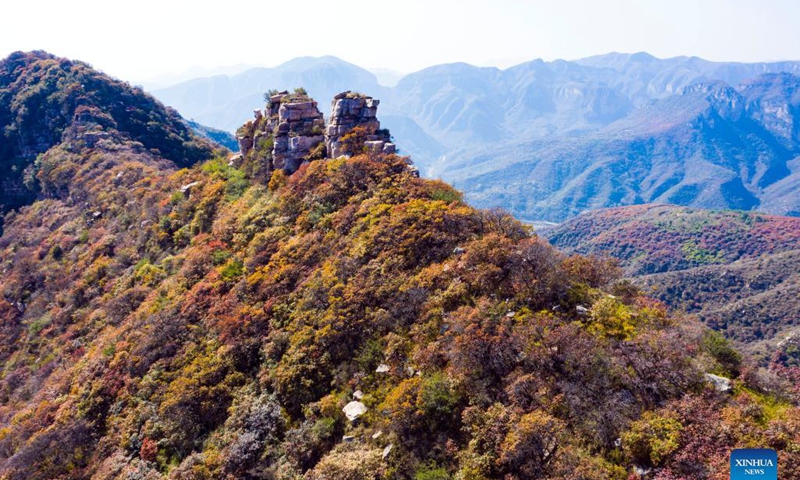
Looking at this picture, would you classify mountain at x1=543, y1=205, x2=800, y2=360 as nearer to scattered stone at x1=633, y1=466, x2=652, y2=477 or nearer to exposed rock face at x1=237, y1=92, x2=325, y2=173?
scattered stone at x1=633, y1=466, x2=652, y2=477

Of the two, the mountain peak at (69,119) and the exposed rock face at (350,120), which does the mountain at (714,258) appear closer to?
the exposed rock face at (350,120)

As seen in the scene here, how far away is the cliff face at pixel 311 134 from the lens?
28.5 metres

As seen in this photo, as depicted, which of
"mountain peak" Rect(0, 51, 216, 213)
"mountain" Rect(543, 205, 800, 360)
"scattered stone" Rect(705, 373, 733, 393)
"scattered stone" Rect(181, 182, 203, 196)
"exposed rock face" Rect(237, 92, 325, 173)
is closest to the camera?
"scattered stone" Rect(705, 373, 733, 393)

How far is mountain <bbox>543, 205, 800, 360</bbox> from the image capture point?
249ft

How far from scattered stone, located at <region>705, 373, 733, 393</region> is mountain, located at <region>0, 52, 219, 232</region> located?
58.2 meters

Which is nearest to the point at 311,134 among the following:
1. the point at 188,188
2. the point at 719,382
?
the point at 188,188

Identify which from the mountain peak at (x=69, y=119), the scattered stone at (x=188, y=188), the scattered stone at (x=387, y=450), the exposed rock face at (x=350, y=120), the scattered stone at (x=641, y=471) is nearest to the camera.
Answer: the scattered stone at (x=641, y=471)

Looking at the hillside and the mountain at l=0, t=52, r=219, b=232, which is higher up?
the mountain at l=0, t=52, r=219, b=232

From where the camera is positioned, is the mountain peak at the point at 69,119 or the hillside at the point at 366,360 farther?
the mountain peak at the point at 69,119

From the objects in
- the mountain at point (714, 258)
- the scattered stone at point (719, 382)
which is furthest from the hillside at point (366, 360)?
the mountain at point (714, 258)

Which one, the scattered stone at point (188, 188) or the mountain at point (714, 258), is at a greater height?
the scattered stone at point (188, 188)

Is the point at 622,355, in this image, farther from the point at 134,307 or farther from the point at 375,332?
the point at 134,307

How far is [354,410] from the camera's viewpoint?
43.5 ft

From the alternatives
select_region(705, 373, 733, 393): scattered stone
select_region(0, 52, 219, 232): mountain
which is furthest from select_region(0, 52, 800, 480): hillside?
select_region(0, 52, 219, 232): mountain
